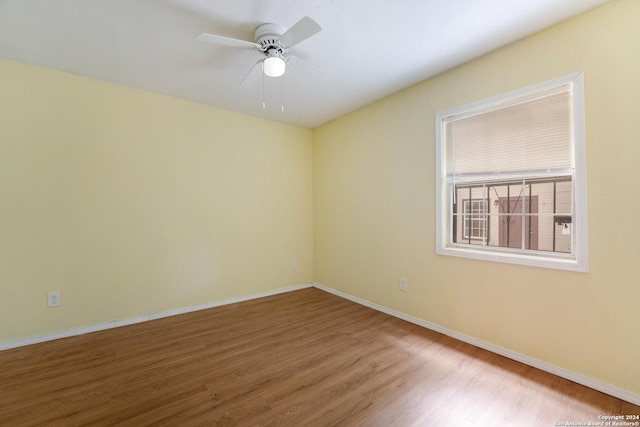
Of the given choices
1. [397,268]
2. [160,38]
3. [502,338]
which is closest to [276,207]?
[397,268]

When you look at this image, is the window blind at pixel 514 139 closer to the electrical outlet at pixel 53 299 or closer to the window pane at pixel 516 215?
the window pane at pixel 516 215

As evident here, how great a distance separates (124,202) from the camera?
9.17 ft

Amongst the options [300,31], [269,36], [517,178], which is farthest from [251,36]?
[517,178]

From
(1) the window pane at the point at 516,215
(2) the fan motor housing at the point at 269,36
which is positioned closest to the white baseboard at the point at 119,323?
(1) the window pane at the point at 516,215

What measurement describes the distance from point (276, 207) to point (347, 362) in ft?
7.85

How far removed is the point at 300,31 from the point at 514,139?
1.91 m

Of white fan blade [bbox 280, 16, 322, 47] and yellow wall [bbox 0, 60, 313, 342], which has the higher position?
white fan blade [bbox 280, 16, 322, 47]

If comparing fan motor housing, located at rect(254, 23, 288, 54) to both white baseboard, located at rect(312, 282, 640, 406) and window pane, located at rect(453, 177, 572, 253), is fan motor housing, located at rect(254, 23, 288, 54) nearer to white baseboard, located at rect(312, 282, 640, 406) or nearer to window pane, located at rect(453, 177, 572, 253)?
window pane, located at rect(453, 177, 572, 253)

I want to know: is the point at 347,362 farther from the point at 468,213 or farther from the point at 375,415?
the point at 468,213

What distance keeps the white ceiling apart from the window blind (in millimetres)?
533

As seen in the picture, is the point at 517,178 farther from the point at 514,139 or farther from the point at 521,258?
the point at 521,258

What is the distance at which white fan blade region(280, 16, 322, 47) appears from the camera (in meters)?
1.57

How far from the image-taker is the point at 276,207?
12.8 ft

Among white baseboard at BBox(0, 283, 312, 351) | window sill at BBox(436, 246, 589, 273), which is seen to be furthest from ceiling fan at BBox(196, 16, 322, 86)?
white baseboard at BBox(0, 283, 312, 351)
